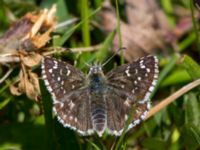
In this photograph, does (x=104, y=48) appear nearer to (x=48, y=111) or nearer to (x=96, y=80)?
(x=96, y=80)

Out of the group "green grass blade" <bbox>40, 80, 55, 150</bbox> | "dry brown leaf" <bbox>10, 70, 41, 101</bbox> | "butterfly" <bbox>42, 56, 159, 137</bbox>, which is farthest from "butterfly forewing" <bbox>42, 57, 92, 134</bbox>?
"dry brown leaf" <bbox>10, 70, 41, 101</bbox>

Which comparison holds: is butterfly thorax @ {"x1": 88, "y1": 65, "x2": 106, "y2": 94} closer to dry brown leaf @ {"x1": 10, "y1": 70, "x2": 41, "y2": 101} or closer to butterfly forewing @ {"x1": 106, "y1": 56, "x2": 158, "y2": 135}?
butterfly forewing @ {"x1": 106, "y1": 56, "x2": 158, "y2": 135}

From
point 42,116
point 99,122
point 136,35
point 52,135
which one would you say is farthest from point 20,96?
point 136,35

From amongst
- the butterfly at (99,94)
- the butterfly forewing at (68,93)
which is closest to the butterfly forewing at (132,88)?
the butterfly at (99,94)

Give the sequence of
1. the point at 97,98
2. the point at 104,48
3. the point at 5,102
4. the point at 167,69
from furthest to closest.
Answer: the point at 167,69
the point at 104,48
the point at 5,102
the point at 97,98

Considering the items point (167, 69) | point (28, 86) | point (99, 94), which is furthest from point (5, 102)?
point (167, 69)

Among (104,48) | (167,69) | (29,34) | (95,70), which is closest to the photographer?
(95,70)

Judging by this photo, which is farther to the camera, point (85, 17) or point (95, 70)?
point (85, 17)

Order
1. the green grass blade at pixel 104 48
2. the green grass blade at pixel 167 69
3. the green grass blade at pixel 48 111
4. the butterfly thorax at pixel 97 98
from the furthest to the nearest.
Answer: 1. the green grass blade at pixel 167 69
2. the green grass blade at pixel 104 48
3. the green grass blade at pixel 48 111
4. the butterfly thorax at pixel 97 98

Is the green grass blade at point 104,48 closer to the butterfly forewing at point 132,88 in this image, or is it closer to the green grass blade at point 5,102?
the butterfly forewing at point 132,88
